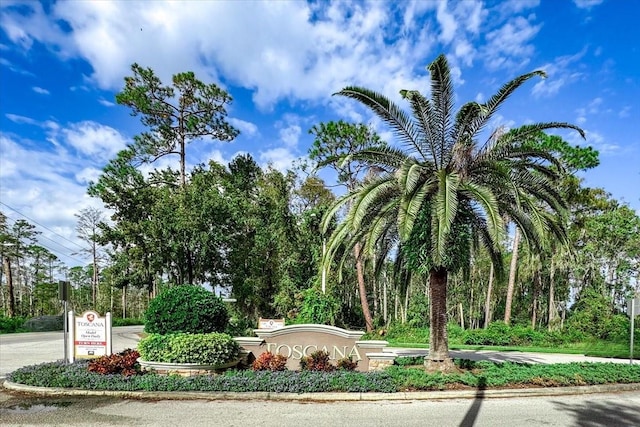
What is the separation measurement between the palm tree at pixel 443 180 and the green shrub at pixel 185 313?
3.51 metres

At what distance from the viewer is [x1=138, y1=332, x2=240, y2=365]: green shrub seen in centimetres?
919

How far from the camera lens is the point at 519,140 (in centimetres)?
938

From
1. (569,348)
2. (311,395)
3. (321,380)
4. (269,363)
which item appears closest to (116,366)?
(269,363)

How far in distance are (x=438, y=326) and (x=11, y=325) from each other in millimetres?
32198

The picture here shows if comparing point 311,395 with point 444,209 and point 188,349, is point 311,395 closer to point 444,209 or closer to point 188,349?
point 188,349

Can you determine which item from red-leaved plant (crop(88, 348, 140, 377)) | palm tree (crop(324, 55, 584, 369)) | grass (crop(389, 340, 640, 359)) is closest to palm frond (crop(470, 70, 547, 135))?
palm tree (crop(324, 55, 584, 369))

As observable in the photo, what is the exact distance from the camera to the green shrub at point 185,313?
1012cm

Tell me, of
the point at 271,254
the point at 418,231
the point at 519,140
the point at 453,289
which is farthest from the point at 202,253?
the point at 453,289

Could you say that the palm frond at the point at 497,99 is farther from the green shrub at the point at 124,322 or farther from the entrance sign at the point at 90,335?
the green shrub at the point at 124,322

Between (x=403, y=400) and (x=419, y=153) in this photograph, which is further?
(x=419, y=153)

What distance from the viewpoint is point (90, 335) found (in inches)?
400

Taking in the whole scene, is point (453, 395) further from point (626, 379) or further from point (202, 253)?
point (202, 253)

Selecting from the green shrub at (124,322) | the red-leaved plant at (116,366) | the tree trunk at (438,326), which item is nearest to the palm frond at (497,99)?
the tree trunk at (438,326)

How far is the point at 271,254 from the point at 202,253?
5444 millimetres
